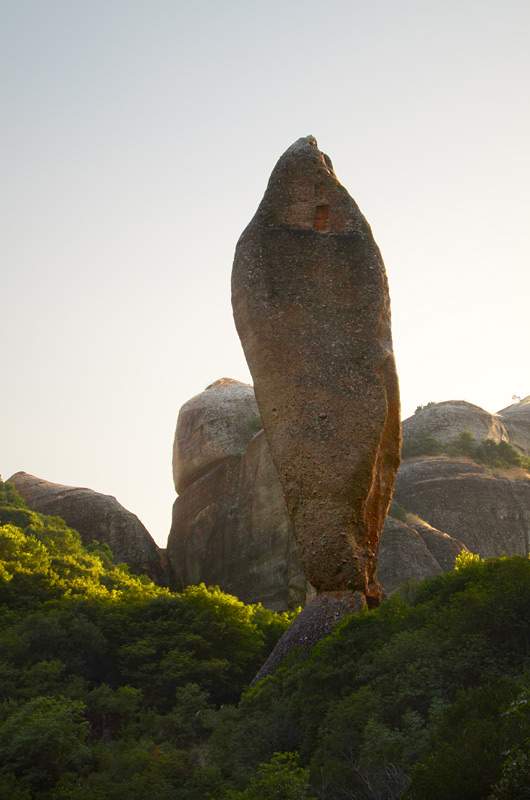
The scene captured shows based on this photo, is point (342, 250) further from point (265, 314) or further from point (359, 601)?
point (359, 601)

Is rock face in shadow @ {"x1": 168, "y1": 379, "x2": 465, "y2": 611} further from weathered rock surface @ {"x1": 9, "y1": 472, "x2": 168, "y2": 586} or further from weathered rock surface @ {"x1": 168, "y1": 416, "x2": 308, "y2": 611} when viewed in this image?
weathered rock surface @ {"x1": 9, "y1": 472, "x2": 168, "y2": 586}

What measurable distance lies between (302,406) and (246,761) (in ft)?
20.7

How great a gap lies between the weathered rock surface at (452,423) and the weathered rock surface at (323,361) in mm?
14471

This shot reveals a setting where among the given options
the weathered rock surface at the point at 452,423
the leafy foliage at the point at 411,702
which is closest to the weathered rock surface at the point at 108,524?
the weathered rock surface at the point at 452,423

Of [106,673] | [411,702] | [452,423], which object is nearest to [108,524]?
[106,673]

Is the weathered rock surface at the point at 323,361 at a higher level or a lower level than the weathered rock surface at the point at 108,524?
Answer: higher

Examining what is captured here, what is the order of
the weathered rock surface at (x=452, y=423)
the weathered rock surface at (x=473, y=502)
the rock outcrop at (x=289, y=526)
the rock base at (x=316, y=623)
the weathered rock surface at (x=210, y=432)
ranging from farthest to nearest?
the weathered rock surface at (x=452, y=423), the weathered rock surface at (x=210, y=432), the weathered rock surface at (x=473, y=502), the rock outcrop at (x=289, y=526), the rock base at (x=316, y=623)

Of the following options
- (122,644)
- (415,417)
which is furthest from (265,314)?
(415,417)

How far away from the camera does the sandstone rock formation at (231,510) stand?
22.8 meters

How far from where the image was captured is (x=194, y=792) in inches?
332

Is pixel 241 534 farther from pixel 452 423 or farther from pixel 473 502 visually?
pixel 452 423

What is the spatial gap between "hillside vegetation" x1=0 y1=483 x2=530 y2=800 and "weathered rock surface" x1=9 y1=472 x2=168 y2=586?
913 cm

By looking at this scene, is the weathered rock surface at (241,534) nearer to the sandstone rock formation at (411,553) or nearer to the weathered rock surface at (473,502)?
the sandstone rock formation at (411,553)

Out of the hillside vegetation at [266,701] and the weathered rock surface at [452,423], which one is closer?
the hillside vegetation at [266,701]
